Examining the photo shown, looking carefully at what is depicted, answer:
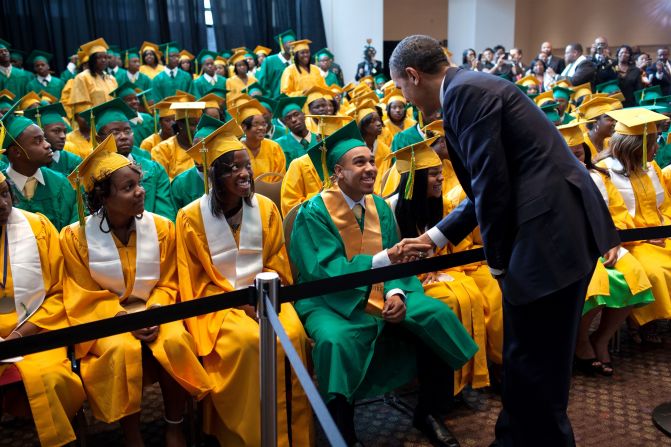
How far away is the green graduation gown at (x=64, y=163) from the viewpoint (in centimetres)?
487

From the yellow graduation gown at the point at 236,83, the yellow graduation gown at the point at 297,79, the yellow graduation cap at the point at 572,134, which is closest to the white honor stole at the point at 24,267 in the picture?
the yellow graduation cap at the point at 572,134

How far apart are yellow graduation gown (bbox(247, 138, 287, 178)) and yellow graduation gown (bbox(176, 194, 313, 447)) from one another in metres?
2.74

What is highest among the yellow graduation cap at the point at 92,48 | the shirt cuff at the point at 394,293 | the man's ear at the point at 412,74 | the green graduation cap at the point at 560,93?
the yellow graduation cap at the point at 92,48

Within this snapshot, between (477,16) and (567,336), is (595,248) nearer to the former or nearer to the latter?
(567,336)

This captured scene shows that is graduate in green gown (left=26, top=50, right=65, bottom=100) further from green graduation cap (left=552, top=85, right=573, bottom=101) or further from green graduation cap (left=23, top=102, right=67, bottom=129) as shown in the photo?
green graduation cap (left=552, top=85, right=573, bottom=101)

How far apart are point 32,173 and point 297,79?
24.4ft

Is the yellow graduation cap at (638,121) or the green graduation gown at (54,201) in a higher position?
the yellow graduation cap at (638,121)

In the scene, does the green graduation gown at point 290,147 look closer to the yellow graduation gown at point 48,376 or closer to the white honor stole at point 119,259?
the white honor stole at point 119,259

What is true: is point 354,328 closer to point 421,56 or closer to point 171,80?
point 421,56

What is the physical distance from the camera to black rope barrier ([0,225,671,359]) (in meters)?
2.02

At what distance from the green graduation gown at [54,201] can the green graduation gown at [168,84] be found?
8.09m

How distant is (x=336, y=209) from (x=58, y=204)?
2008 millimetres

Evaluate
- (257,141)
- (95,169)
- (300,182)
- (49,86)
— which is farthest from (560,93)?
(49,86)

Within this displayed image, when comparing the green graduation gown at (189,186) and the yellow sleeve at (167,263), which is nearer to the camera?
the yellow sleeve at (167,263)
